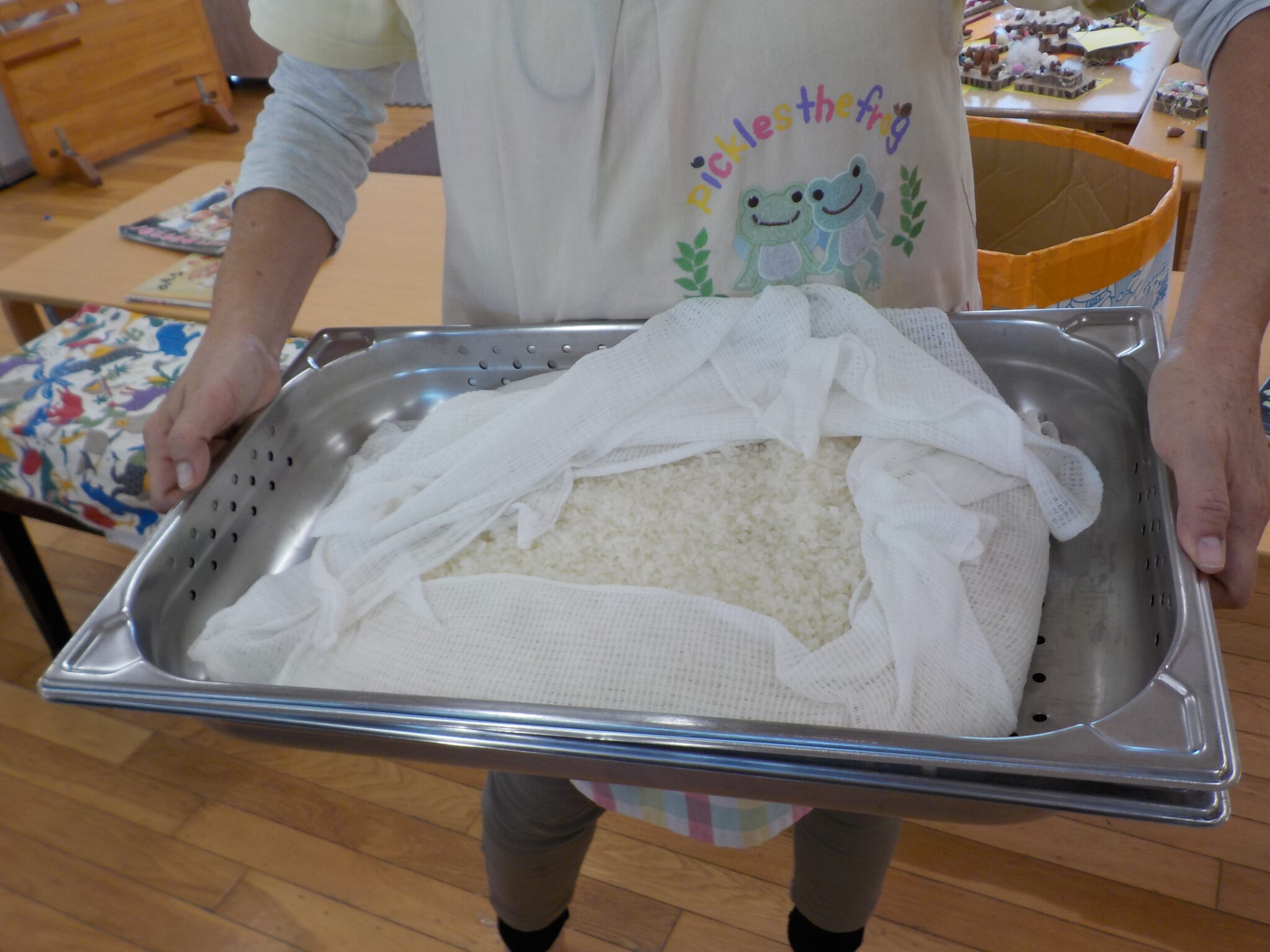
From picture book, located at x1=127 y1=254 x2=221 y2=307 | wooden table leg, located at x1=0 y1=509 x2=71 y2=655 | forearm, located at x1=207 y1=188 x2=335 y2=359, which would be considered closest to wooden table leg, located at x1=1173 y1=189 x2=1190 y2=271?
forearm, located at x1=207 y1=188 x2=335 y2=359

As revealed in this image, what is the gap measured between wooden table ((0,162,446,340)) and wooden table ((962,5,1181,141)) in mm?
1131

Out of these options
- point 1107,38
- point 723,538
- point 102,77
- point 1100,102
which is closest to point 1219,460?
point 723,538

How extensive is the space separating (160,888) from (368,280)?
92 cm

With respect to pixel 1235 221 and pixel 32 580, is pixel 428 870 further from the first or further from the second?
pixel 1235 221

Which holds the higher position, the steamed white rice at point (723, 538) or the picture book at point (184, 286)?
the steamed white rice at point (723, 538)

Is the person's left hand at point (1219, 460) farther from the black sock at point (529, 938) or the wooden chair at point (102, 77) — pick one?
the wooden chair at point (102, 77)

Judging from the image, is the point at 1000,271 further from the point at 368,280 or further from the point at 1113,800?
the point at 368,280

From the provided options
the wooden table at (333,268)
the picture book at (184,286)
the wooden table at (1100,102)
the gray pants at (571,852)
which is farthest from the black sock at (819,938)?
the wooden table at (1100,102)

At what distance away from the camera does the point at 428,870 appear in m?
1.30

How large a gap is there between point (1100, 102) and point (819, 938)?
1.76 meters

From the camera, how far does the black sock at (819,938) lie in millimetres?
948

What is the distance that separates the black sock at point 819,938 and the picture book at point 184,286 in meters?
1.18

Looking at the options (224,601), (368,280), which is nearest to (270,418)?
(224,601)

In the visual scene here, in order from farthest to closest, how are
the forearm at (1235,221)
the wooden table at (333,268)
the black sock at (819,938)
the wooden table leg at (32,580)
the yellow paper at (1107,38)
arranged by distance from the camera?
the yellow paper at (1107,38), the wooden table leg at (32,580), the wooden table at (333,268), the black sock at (819,938), the forearm at (1235,221)
